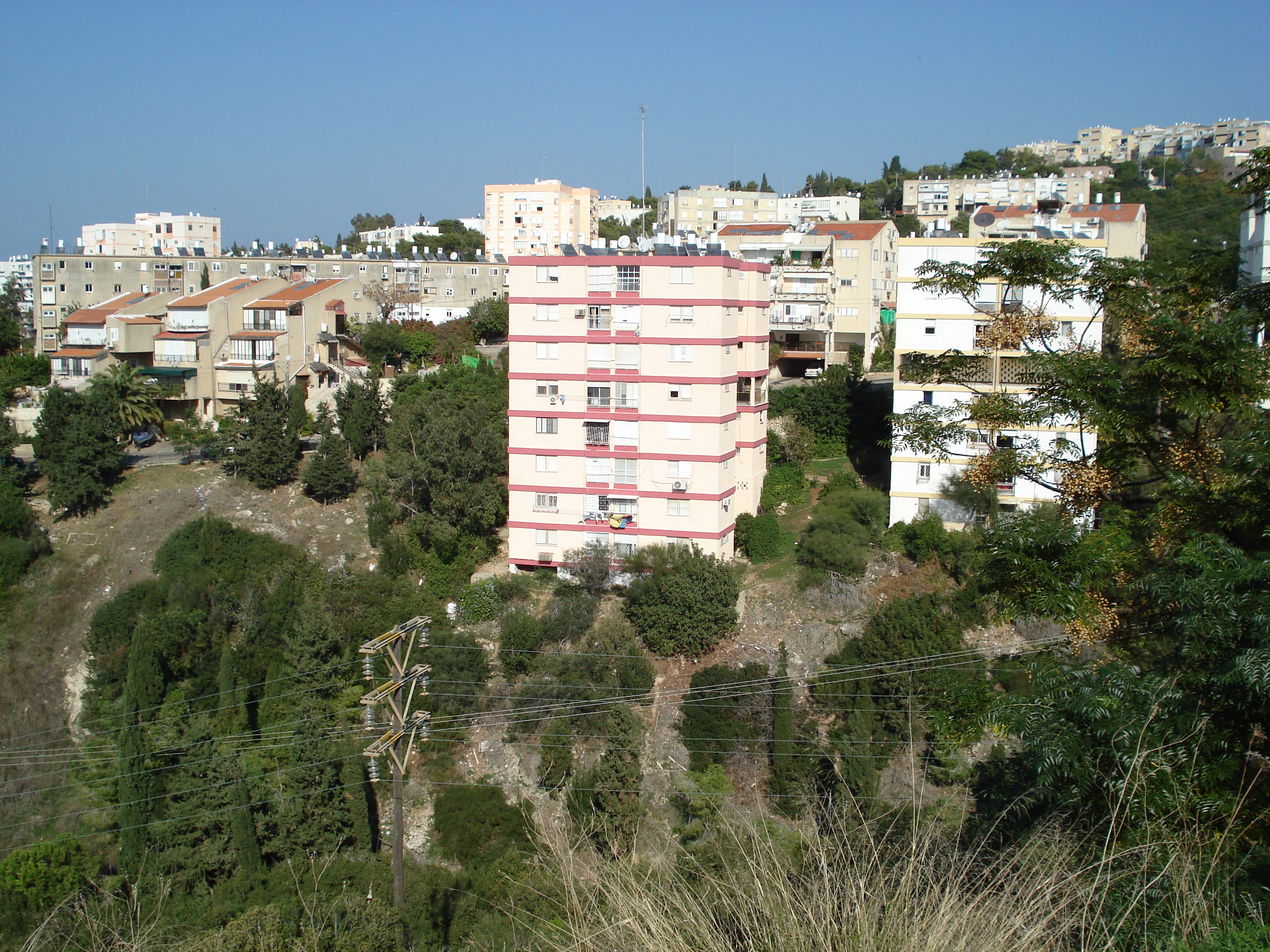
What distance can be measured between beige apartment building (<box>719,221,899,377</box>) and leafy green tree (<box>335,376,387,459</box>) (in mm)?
14638

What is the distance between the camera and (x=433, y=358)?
39406mm

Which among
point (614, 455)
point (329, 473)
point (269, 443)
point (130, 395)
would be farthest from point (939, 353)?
point (130, 395)

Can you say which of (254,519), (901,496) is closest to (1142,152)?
(901,496)

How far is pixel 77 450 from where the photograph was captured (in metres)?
28.1

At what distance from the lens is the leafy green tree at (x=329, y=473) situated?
28.2m

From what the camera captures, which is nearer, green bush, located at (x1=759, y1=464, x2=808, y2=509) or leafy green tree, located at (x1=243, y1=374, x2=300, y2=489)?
green bush, located at (x1=759, y1=464, x2=808, y2=509)

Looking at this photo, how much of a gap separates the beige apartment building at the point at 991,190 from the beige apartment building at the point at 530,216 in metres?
25.7

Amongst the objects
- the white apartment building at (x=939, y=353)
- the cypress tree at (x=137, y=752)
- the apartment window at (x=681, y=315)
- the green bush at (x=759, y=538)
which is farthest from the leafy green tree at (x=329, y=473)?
the white apartment building at (x=939, y=353)

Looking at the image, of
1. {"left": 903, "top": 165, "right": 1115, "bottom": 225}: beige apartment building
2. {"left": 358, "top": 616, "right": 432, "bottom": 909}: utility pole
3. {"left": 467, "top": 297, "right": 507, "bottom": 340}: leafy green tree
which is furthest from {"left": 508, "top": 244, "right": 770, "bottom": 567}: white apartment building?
{"left": 903, "top": 165, "right": 1115, "bottom": 225}: beige apartment building

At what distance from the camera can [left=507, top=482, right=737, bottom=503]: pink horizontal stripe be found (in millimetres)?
24453

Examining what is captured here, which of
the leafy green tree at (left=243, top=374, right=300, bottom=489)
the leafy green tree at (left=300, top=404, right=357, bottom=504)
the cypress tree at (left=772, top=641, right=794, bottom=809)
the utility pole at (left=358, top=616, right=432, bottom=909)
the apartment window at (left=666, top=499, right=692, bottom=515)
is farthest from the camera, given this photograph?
the leafy green tree at (left=243, top=374, right=300, bottom=489)

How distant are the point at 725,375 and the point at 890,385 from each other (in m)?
9.88

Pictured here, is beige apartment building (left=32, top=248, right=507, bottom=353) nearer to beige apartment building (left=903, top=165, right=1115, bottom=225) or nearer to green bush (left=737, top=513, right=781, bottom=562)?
green bush (left=737, top=513, right=781, bottom=562)

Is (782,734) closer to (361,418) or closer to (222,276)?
(361,418)
